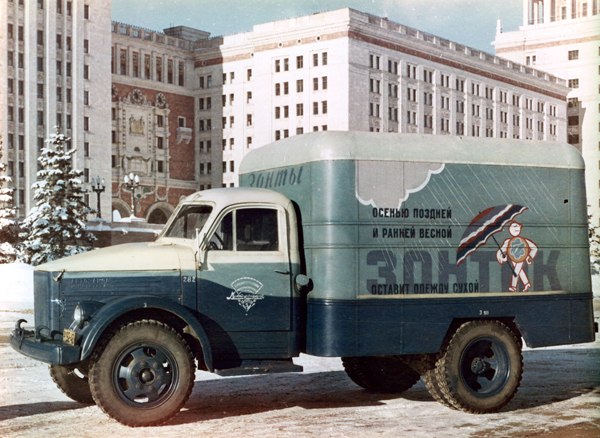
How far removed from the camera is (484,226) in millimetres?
11586

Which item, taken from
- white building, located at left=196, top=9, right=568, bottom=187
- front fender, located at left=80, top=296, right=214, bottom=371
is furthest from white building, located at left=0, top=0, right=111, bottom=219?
front fender, located at left=80, top=296, right=214, bottom=371

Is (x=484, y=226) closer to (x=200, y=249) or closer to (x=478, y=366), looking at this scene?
(x=478, y=366)

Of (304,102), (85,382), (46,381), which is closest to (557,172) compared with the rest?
(85,382)

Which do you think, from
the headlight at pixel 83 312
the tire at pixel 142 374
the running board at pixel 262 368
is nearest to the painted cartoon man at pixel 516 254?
the running board at pixel 262 368

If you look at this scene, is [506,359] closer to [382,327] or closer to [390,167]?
[382,327]

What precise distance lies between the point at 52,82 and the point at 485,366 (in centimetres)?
8641

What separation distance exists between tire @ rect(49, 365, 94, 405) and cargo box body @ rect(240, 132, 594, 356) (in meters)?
2.59

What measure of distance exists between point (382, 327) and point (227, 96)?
10491 cm

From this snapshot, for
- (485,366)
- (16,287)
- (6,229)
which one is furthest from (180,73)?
(485,366)

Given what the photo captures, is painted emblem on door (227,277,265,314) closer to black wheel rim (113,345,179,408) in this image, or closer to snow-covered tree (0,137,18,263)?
black wheel rim (113,345,179,408)

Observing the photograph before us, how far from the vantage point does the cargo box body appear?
1087cm

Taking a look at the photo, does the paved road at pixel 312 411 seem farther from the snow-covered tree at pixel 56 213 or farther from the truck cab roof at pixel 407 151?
the snow-covered tree at pixel 56 213

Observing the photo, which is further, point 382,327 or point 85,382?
point 85,382

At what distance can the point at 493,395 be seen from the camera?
37.8 feet
